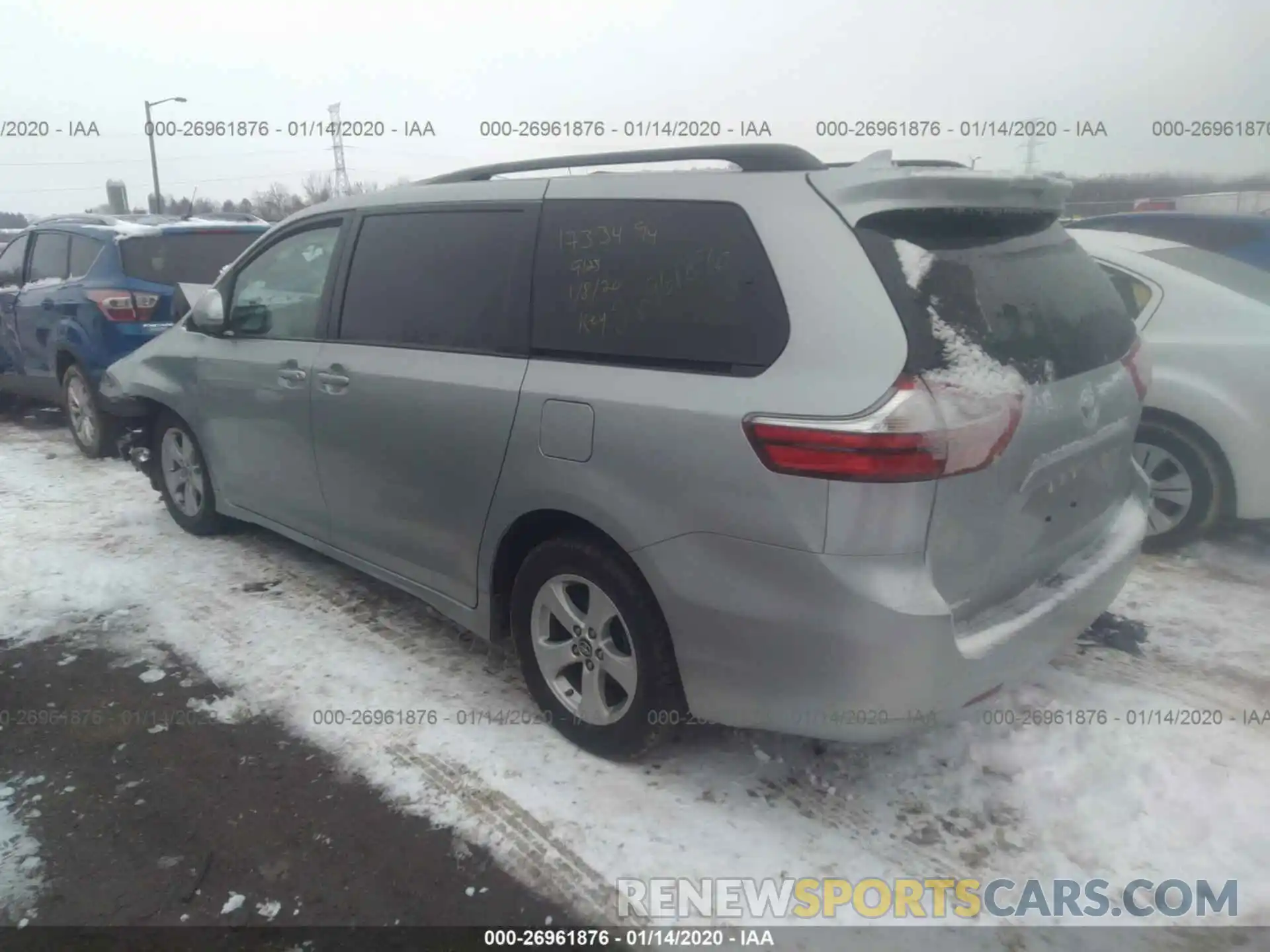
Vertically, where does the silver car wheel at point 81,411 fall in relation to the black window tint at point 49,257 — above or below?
below

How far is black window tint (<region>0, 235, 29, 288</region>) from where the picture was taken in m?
7.79

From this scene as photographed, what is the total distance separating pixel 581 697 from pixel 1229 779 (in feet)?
6.77

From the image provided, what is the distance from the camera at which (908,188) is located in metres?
2.42

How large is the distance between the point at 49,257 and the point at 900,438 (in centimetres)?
768

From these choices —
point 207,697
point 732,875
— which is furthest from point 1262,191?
point 207,697

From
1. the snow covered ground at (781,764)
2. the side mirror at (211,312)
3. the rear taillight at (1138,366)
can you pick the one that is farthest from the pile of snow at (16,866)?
the rear taillight at (1138,366)

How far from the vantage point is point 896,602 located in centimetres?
226

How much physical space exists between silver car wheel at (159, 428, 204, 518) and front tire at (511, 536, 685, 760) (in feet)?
8.74

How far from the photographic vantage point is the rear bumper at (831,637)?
228 cm

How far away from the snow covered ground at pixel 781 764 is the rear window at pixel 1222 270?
139 cm

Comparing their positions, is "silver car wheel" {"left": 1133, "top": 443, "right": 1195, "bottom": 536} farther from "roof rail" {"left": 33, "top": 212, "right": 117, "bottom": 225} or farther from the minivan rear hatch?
"roof rail" {"left": 33, "top": 212, "right": 117, "bottom": 225}

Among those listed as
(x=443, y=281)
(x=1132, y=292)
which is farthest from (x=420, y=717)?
(x=1132, y=292)

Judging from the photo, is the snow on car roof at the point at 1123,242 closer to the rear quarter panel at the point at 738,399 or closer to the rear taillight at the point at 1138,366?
the rear taillight at the point at 1138,366

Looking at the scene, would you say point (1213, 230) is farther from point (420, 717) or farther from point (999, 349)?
point (420, 717)
